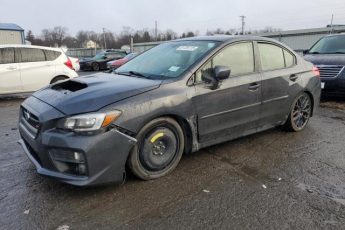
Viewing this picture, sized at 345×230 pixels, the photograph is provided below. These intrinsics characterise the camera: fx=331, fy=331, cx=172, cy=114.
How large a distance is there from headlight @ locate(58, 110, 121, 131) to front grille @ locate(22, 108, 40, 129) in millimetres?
363

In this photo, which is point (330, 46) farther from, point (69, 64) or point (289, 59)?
point (69, 64)

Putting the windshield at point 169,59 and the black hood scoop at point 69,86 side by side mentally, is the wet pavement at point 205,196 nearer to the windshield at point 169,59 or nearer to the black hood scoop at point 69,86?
the black hood scoop at point 69,86

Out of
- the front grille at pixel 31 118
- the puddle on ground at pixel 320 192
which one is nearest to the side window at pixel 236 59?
the puddle on ground at pixel 320 192

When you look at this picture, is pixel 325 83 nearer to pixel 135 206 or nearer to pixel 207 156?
pixel 207 156

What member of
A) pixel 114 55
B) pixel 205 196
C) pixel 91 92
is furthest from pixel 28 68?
pixel 114 55

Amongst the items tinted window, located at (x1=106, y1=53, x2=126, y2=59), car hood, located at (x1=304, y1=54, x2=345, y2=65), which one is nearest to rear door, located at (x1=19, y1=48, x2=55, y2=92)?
car hood, located at (x1=304, y1=54, x2=345, y2=65)

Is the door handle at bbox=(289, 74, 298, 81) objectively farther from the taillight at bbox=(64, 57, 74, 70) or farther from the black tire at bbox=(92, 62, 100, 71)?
the black tire at bbox=(92, 62, 100, 71)

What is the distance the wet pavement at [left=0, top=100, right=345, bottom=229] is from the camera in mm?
2910

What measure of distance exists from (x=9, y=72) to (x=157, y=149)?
7.03m

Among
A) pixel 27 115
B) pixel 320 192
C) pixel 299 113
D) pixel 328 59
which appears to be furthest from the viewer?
pixel 328 59

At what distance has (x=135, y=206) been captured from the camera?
3.16 metres

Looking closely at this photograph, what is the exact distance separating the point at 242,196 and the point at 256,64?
2.07 metres

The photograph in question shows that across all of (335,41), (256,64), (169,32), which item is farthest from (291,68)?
(169,32)

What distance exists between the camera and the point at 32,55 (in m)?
9.48
